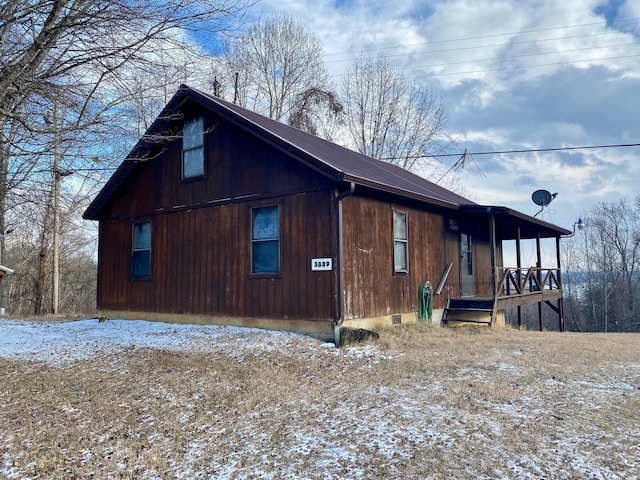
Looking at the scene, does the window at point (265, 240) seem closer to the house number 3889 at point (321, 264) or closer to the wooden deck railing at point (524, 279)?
the house number 3889 at point (321, 264)

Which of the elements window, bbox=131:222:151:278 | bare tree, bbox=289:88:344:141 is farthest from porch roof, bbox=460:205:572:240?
bare tree, bbox=289:88:344:141

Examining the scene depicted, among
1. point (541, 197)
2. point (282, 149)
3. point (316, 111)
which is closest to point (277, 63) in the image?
point (316, 111)

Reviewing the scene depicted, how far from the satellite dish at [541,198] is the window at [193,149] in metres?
12.0

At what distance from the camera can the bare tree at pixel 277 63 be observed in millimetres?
25219

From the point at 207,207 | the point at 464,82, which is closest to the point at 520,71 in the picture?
the point at 464,82

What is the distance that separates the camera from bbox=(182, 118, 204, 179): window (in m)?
10.6

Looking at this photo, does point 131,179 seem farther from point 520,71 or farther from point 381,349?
point 520,71

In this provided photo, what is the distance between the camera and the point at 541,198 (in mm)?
16828

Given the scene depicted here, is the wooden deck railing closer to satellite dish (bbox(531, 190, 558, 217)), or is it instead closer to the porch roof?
the porch roof

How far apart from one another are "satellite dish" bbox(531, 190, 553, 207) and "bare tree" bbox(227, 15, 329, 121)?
13.6m

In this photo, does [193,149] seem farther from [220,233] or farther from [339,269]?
[339,269]

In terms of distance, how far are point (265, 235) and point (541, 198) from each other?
11.8 m

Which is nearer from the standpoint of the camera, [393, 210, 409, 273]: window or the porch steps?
[393, 210, 409, 273]: window

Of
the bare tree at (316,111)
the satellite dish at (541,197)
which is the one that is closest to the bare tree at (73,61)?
the satellite dish at (541,197)
